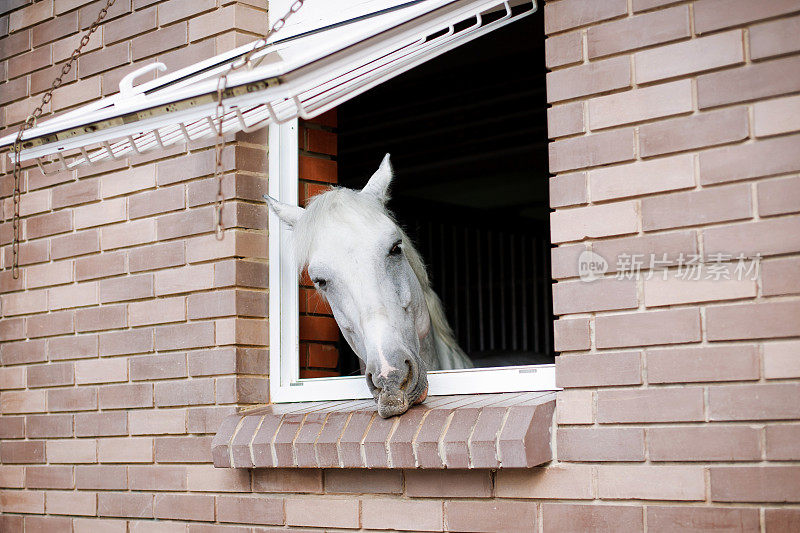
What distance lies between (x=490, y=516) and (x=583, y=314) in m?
0.65

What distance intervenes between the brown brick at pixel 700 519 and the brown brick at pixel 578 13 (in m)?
1.34

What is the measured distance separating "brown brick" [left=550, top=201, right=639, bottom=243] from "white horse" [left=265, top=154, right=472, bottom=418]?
23.4 inches

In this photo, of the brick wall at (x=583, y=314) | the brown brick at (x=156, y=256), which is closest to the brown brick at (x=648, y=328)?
the brick wall at (x=583, y=314)

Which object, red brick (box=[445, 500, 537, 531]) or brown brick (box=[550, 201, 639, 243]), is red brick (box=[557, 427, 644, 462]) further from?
brown brick (box=[550, 201, 639, 243])

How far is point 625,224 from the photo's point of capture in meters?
2.66

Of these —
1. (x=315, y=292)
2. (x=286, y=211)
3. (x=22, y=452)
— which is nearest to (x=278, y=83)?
(x=286, y=211)

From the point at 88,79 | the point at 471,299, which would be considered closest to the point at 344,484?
the point at 88,79

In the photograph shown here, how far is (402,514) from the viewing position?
10.0ft

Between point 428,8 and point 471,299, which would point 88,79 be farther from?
point 471,299

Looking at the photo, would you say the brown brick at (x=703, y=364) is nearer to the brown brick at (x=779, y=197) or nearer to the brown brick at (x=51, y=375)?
the brown brick at (x=779, y=197)

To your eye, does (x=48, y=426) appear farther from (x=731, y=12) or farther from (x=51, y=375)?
(x=731, y=12)

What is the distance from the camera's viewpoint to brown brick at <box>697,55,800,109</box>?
2.44 metres

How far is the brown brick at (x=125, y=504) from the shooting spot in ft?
12.3

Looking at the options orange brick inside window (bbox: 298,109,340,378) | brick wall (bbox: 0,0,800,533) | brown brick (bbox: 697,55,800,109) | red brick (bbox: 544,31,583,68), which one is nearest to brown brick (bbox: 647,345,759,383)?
brick wall (bbox: 0,0,800,533)
